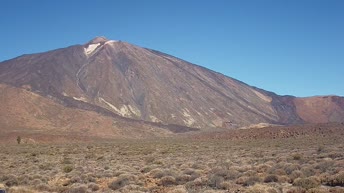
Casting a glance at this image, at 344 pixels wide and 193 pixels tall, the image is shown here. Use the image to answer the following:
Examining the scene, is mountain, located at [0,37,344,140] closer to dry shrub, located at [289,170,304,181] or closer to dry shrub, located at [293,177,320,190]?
dry shrub, located at [289,170,304,181]

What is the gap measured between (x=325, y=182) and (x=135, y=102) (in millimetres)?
147745

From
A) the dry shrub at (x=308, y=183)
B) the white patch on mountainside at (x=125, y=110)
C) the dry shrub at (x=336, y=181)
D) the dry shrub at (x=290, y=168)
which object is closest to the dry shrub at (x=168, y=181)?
the dry shrub at (x=290, y=168)

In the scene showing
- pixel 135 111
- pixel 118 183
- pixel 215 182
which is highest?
pixel 135 111


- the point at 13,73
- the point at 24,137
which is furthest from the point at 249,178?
the point at 13,73

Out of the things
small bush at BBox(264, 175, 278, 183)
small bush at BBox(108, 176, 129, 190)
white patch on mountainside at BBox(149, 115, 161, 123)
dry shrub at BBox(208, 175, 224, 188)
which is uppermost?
white patch on mountainside at BBox(149, 115, 161, 123)

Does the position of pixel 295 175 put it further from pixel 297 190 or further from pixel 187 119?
pixel 187 119

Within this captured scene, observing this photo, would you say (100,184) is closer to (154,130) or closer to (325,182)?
(325,182)

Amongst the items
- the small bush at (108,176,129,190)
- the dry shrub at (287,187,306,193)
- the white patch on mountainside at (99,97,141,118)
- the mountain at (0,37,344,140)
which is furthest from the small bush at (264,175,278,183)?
the white patch on mountainside at (99,97,141,118)

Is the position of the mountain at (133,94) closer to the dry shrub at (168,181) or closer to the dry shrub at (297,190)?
the dry shrub at (168,181)

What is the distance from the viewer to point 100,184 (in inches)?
738

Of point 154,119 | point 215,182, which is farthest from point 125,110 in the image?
point 215,182

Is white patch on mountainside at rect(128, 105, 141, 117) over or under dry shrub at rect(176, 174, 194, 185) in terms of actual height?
over

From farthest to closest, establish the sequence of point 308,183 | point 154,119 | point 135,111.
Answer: point 135,111 < point 154,119 < point 308,183

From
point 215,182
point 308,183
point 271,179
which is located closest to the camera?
point 308,183
